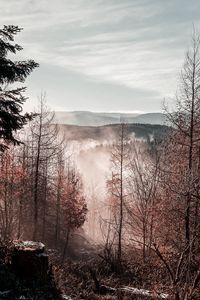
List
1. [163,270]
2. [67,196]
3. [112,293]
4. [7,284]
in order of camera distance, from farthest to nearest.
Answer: [67,196] → [163,270] → [112,293] → [7,284]

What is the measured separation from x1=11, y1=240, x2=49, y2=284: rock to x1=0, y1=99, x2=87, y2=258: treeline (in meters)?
7.49

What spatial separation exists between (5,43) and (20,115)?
102 inches

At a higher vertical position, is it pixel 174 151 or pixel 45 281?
pixel 174 151

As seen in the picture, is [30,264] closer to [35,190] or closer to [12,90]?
[12,90]

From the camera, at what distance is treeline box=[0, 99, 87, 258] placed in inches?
1124

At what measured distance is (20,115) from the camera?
15180 mm

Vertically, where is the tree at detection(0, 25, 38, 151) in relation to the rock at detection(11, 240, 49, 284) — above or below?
above

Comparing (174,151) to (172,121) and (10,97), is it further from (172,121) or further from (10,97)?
(10,97)

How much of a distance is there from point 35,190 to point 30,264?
15.5 metres

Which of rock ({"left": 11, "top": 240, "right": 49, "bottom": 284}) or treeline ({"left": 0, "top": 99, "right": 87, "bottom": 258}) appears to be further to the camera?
treeline ({"left": 0, "top": 99, "right": 87, "bottom": 258})

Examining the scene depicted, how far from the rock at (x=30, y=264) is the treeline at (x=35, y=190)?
24.6 ft

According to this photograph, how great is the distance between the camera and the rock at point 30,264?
1243 centimetres

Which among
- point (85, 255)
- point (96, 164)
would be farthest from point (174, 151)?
point (96, 164)

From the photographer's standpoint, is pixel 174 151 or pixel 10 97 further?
pixel 174 151
